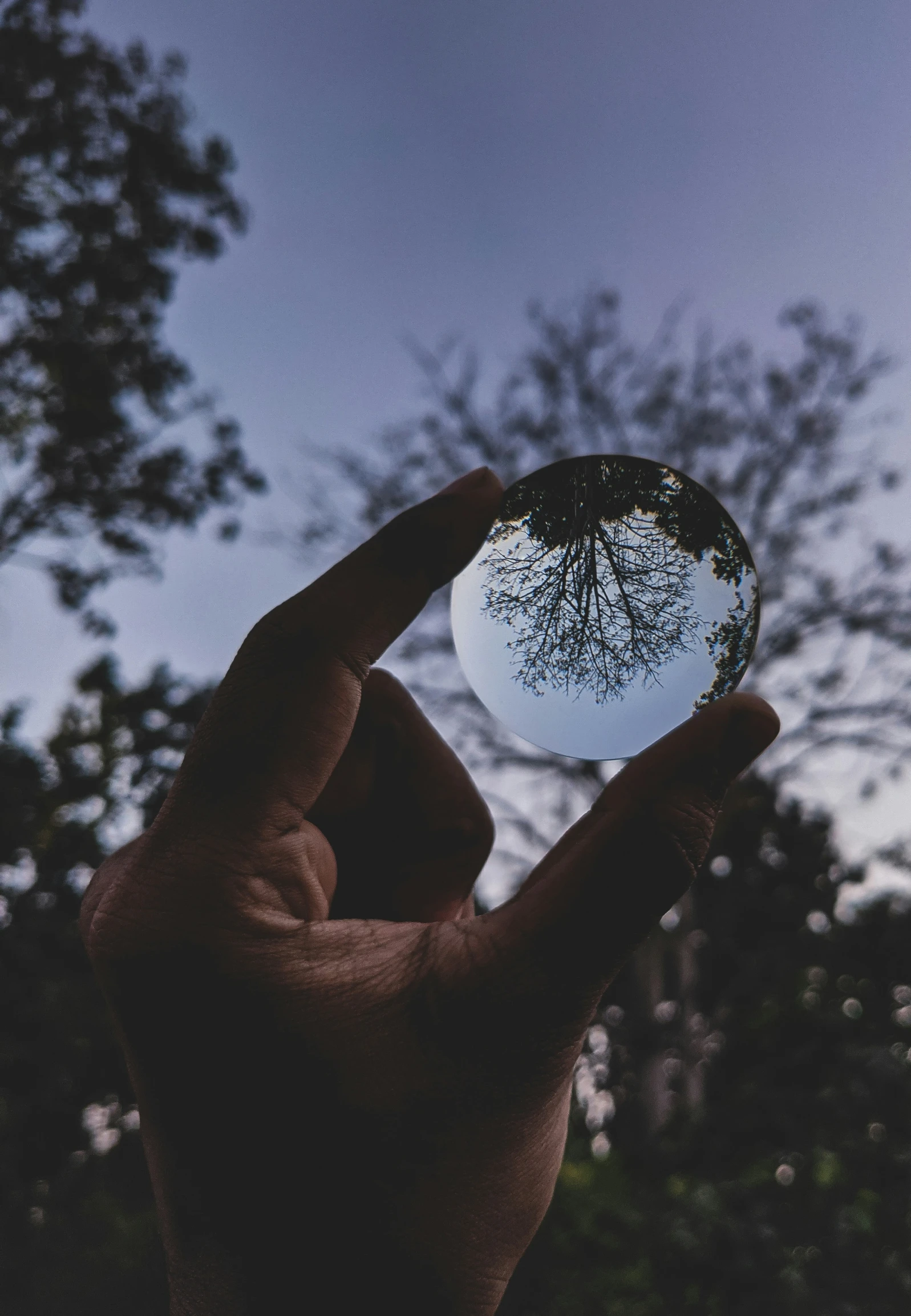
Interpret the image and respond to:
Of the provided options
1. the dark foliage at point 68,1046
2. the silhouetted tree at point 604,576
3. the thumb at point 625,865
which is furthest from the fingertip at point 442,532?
the dark foliage at point 68,1046

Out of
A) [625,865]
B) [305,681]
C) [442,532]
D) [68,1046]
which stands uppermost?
[68,1046]

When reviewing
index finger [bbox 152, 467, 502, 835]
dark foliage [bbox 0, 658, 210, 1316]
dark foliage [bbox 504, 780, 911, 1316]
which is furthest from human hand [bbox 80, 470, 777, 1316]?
dark foliage [bbox 0, 658, 210, 1316]

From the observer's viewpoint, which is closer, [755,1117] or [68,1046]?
[755,1117]

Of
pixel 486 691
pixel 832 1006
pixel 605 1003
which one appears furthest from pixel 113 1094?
pixel 486 691

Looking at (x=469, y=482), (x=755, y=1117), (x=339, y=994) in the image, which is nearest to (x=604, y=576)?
(x=469, y=482)

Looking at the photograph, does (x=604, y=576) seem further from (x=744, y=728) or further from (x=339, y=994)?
(x=339, y=994)

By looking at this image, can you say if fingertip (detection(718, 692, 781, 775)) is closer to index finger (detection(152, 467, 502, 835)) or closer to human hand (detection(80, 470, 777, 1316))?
human hand (detection(80, 470, 777, 1316))

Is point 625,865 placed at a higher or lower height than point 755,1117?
higher
